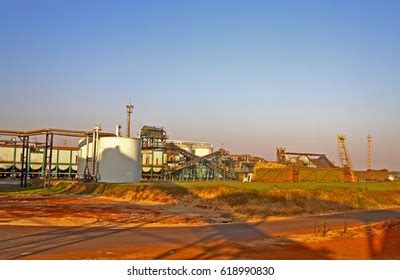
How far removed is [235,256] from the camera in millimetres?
13773

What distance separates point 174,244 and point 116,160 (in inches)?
1651

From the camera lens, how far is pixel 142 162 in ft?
267

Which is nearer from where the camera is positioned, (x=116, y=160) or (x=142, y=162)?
(x=116, y=160)

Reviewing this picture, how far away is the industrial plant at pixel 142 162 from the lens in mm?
57406

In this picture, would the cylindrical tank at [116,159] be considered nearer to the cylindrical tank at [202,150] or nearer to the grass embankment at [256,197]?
the grass embankment at [256,197]

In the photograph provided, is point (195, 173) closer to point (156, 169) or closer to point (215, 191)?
point (156, 169)

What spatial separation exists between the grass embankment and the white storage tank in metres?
6.36

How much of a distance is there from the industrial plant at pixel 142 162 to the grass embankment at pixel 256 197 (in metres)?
7.53

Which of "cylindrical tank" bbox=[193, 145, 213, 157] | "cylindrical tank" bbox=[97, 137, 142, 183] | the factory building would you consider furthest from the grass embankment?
"cylindrical tank" bbox=[193, 145, 213, 157]

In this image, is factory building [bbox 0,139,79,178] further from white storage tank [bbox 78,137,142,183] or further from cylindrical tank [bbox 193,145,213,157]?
cylindrical tank [bbox 193,145,213,157]

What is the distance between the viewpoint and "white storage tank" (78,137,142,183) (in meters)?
57.3

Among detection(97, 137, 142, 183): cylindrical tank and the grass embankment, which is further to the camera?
detection(97, 137, 142, 183): cylindrical tank

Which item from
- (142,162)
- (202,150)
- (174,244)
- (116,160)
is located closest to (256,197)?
(174,244)

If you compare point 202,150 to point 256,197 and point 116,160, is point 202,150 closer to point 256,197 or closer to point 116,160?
point 116,160
